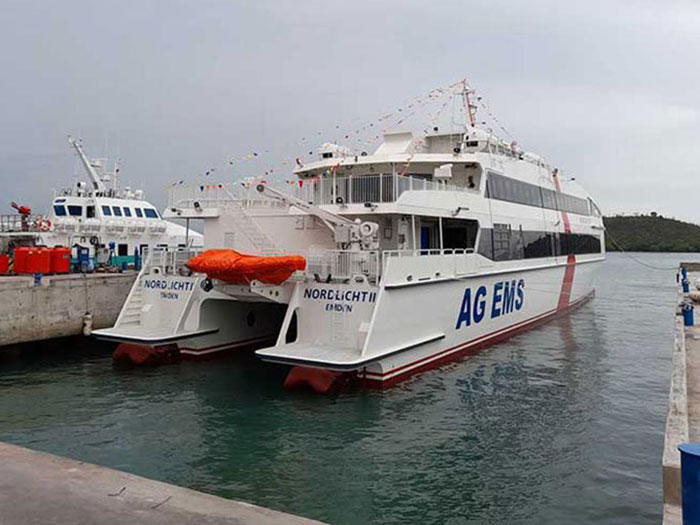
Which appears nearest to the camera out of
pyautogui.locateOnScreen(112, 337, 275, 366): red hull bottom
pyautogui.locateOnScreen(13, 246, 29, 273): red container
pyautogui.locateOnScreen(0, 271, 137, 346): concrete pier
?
pyautogui.locateOnScreen(112, 337, 275, 366): red hull bottom

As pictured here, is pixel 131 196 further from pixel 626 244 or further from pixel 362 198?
→ pixel 626 244

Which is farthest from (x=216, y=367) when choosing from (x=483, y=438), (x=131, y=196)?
(x=131, y=196)

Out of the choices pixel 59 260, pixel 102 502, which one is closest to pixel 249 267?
pixel 102 502

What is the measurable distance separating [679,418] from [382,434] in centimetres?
405

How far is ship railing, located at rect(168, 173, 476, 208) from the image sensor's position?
A: 42.5ft

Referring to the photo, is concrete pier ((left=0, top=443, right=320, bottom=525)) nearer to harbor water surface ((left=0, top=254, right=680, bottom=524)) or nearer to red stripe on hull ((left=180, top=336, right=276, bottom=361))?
harbor water surface ((left=0, top=254, right=680, bottom=524))

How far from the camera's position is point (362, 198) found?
43.8 feet

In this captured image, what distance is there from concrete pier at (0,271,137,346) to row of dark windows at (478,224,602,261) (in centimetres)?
1044

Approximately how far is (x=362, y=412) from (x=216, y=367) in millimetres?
4562

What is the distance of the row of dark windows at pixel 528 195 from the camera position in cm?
1684

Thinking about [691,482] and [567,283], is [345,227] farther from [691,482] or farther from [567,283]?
[567,283]

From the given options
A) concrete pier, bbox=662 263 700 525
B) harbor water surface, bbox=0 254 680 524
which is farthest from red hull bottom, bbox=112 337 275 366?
concrete pier, bbox=662 263 700 525

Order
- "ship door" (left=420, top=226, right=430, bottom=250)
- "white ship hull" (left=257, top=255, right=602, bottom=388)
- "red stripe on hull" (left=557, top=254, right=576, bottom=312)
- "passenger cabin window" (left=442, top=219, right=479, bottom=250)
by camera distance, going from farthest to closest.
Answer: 1. "red stripe on hull" (left=557, top=254, right=576, bottom=312)
2. "passenger cabin window" (left=442, top=219, right=479, bottom=250)
3. "ship door" (left=420, top=226, right=430, bottom=250)
4. "white ship hull" (left=257, top=255, right=602, bottom=388)

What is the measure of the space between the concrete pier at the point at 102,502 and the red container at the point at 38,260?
12497 mm
